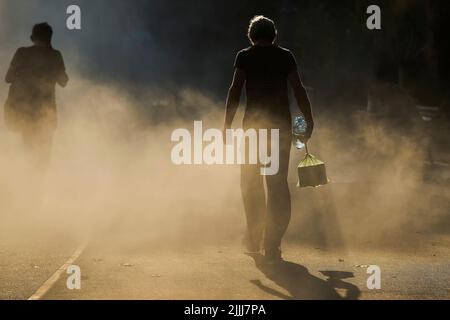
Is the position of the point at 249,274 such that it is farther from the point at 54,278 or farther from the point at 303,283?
the point at 54,278

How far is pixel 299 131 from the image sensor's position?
32.0 ft

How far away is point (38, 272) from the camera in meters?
8.92

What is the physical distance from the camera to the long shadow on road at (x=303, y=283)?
7.80 meters

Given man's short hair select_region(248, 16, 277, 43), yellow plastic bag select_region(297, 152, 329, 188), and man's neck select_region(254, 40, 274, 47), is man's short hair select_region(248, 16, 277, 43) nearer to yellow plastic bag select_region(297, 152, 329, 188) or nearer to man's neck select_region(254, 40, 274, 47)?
man's neck select_region(254, 40, 274, 47)

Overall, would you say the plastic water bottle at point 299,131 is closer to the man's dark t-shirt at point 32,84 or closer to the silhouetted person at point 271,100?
the silhouetted person at point 271,100

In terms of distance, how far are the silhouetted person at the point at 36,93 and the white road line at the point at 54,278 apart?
10.6ft

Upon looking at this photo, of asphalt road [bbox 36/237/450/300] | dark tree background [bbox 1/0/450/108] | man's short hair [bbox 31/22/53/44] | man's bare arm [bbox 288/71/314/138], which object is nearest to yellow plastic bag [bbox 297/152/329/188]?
man's bare arm [bbox 288/71/314/138]

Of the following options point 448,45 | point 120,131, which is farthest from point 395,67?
point 120,131

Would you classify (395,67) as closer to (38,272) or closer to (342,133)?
(342,133)

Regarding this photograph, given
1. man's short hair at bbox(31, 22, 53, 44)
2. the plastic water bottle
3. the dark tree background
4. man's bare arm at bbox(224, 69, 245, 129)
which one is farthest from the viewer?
the dark tree background

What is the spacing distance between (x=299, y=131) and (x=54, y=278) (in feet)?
8.04

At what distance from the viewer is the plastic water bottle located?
9.61m

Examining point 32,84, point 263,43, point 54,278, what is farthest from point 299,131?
point 32,84

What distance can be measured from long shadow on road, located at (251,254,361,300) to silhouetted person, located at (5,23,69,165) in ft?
14.8
